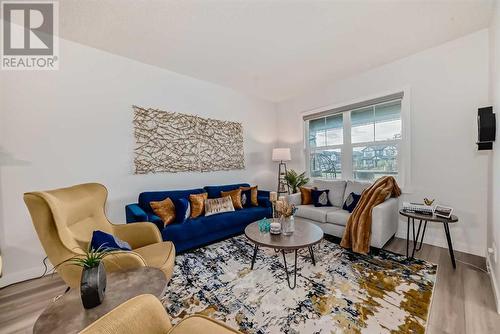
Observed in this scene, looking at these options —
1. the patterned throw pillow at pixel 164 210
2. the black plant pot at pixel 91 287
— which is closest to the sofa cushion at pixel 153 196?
the patterned throw pillow at pixel 164 210

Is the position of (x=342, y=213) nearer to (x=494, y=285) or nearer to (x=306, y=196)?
(x=306, y=196)

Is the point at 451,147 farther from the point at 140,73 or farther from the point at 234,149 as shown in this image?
the point at 140,73

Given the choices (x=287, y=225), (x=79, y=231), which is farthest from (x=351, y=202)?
(x=79, y=231)

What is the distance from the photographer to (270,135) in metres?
4.76

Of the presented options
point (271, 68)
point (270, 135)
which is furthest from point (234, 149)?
point (271, 68)

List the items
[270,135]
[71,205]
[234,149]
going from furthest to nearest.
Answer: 1. [270,135]
2. [234,149]
3. [71,205]

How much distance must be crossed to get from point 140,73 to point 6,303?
112 inches

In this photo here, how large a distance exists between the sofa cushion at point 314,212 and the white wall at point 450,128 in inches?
43.5

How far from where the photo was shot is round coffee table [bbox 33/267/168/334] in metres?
0.87

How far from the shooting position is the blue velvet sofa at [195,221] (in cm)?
237

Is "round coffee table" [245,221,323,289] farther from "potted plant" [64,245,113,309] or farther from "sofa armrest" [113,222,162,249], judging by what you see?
"potted plant" [64,245,113,309]

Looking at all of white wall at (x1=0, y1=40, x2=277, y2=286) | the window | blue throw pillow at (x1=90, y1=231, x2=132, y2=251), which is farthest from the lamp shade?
blue throw pillow at (x1=90, y1=231, x2=132, y2=251)

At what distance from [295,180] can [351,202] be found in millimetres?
1379

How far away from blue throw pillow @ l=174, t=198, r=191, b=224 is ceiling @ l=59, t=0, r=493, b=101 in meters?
2.00
